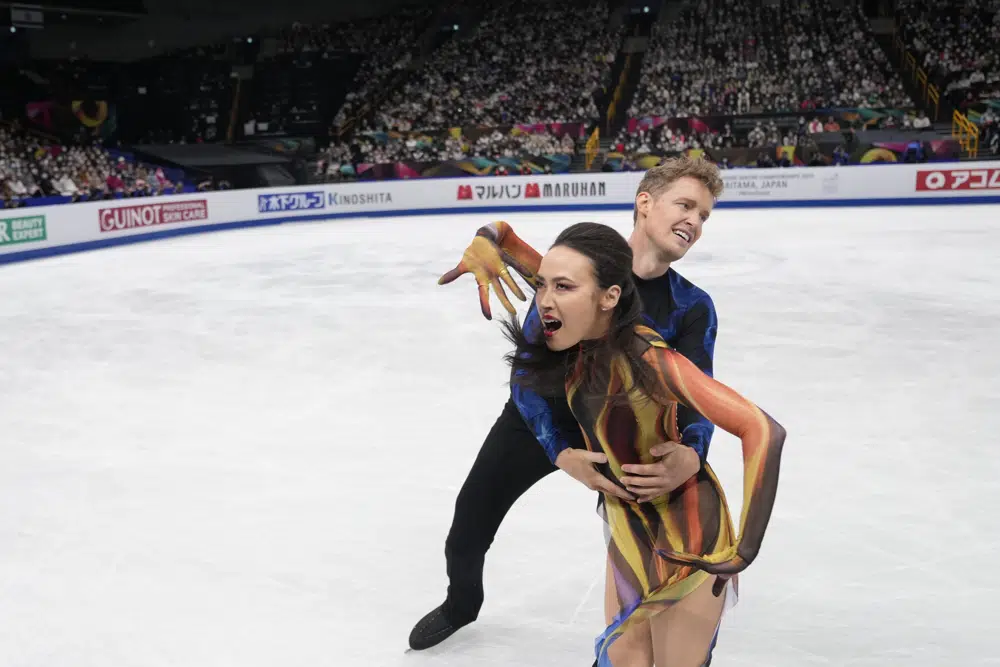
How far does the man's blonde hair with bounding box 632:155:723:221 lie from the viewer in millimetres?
2016

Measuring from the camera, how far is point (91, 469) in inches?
183

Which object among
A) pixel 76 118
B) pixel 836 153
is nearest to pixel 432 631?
pixel 836 153

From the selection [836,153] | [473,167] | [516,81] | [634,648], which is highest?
[516,81]

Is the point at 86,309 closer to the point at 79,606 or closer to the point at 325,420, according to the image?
the point at 325,420

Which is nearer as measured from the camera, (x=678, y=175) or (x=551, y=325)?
(x=551, y=325)

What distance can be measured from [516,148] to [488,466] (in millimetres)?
22024

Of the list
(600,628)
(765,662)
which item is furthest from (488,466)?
(765,662)

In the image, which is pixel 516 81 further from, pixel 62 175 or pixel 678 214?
pixel 678 214

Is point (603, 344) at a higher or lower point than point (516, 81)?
lower

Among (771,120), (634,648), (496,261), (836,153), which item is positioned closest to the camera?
(634,648)

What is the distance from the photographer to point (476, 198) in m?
21.1

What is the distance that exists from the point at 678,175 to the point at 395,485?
2703mm

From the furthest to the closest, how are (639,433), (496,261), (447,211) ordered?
1. (447,211)
2. (496,261)
3. (639,433)

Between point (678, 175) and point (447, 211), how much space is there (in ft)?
63.0
